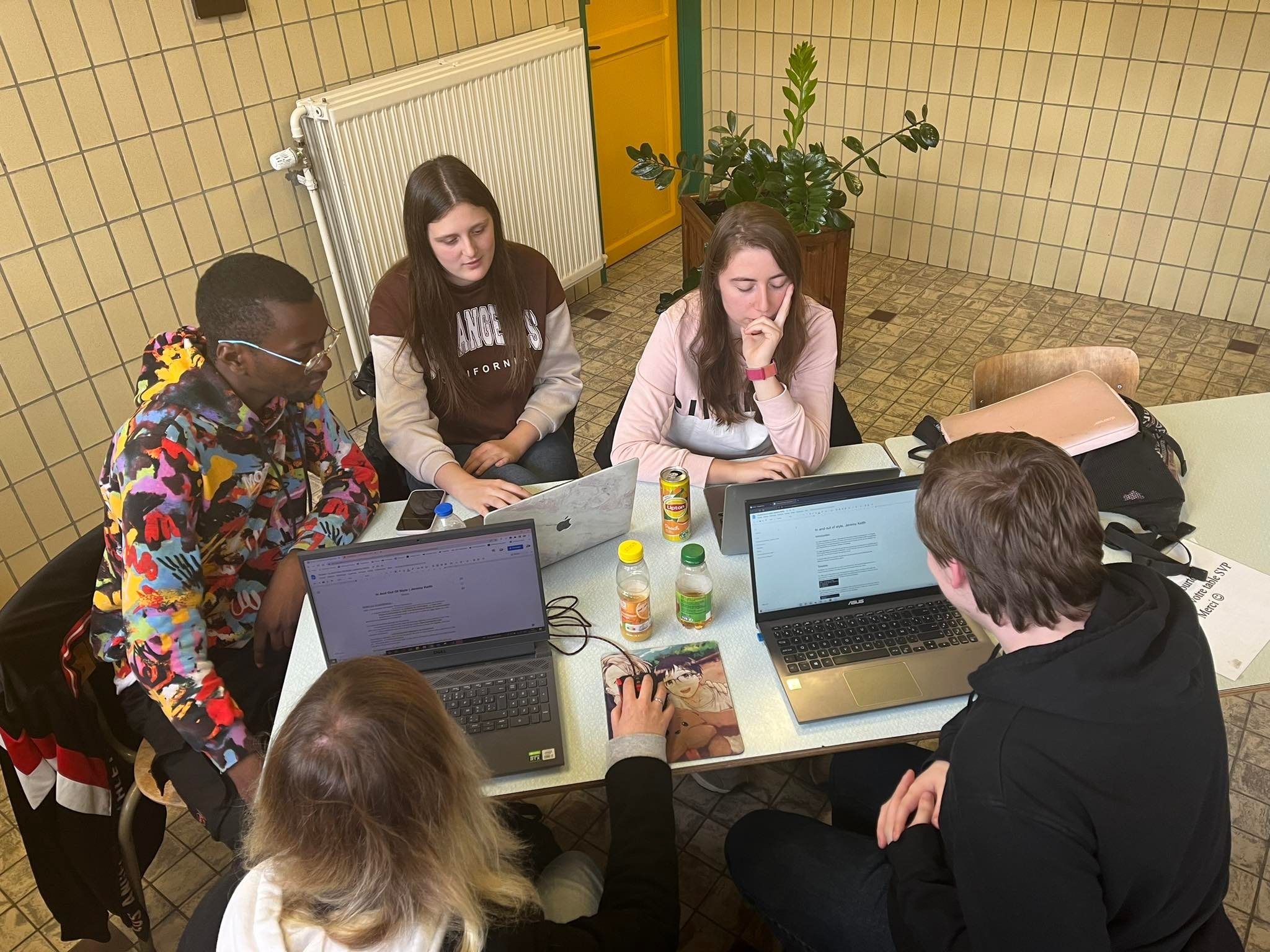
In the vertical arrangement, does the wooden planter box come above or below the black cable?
below

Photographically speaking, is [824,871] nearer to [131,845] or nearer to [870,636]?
[870,636]

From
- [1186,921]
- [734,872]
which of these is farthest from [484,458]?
[1186,921]

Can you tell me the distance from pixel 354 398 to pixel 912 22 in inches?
118

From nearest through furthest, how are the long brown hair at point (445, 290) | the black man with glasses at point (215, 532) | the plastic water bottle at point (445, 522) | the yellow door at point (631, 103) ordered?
the black man with glasses at point (215, 532), the plastic water bottle at point (445, 522), the long brown hair at point (445, 290), the yellow door at point (631, 103)

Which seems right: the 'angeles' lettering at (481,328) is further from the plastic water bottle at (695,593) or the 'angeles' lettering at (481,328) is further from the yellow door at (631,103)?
the yellow door at (631,103)

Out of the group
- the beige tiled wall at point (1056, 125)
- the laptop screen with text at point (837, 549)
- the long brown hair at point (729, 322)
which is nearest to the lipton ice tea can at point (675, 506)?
the laptop screen with text at point (837, 549)

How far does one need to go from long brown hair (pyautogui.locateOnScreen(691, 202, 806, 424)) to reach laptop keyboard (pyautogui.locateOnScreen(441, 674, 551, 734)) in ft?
2.88

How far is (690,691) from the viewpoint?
4.99ft

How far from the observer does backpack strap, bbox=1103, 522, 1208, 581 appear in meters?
1.69

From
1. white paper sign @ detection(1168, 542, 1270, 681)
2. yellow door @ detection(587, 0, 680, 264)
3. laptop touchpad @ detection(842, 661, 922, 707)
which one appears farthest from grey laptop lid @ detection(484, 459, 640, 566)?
A: yellow door @ detection(587, 0, 680, 264)

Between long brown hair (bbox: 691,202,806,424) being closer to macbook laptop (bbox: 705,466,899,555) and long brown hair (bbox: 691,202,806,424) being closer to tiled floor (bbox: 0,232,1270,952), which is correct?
macbook laptop (bbox: 705,466,899,555)

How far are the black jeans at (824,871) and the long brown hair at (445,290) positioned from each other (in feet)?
4.36

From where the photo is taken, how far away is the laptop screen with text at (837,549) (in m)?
1.52

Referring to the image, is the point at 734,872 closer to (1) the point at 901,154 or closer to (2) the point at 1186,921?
(2) the point at 1186,921
